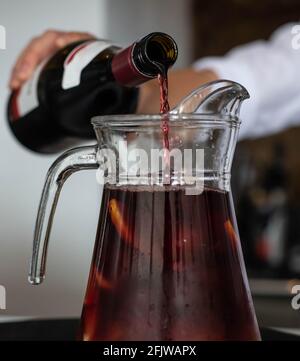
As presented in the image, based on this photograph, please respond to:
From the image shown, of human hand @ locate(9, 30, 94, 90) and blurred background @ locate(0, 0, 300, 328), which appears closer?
human hand @ locate(9, 30, 94, 90)

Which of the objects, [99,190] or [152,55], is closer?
[152,55]

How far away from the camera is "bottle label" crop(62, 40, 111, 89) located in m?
0.61

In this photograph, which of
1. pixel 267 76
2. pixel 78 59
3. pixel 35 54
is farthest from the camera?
pixel 267 76

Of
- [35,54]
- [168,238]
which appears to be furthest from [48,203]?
[35,54]

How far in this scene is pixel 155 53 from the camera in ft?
1.47

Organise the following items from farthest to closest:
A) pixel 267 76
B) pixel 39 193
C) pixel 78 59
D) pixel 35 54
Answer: pixel 39 193 → pixel 267 76 → pixel 35 54 → pixel 78 59

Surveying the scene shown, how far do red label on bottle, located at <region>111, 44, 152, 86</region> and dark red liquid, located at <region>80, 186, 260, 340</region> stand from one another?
85 millimetres

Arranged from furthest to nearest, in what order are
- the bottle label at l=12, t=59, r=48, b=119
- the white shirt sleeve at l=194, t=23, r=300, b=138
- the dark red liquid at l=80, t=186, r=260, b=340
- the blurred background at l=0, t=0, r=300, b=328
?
the blurred background at l=0, t=0, r=300, b=328
the white shirt sleeve at l=194, t=23, r=300, b=138
the bottle label at l=12, t=59, r=48, b=119
the dark red liquid at l=80, t=186, r=260, b=340

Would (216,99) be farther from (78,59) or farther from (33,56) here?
(33,56)

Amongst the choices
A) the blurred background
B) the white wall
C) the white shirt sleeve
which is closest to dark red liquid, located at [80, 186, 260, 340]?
the blurred background

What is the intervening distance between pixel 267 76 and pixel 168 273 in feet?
2.38

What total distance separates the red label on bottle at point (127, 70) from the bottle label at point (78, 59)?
0.32 feet

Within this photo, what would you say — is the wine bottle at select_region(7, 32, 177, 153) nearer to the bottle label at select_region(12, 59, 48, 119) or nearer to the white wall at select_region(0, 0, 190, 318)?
the bottle label at select_region(12, 59, 48, 119)

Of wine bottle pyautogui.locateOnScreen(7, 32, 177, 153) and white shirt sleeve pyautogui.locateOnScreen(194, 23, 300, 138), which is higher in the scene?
white shirt sleeve pyautogui.locateOnScreen(194, 23, 300, 138)
